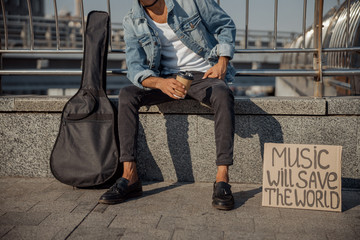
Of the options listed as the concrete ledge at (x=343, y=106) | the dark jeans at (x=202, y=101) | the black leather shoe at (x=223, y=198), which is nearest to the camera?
the black leather shoe at (x=223, y=198)

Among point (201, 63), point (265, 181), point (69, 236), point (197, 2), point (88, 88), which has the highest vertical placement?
point (197, 2)

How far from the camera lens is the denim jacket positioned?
3.24m

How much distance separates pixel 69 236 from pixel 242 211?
3.81 feet

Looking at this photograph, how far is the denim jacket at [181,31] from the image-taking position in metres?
3.24

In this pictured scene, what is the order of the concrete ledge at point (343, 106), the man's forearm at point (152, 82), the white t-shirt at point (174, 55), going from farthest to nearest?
the white t-shirt at point (174, 55), the concrete ledge at point (343, 106), the man's forearm at point (152, 82)

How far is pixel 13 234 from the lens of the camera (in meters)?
2.38

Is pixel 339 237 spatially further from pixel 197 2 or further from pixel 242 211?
pixel 197 2

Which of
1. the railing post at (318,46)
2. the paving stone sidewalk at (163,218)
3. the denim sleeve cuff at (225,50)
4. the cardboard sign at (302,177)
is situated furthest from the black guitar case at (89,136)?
the railing post at (318,46)

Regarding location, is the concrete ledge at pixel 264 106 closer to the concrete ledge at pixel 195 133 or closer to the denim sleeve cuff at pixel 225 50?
the concrete ledge at pixel 195 133

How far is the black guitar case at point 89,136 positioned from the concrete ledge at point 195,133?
0.29m

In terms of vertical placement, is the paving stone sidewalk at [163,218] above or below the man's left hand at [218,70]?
below

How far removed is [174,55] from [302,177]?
1442 millimetres

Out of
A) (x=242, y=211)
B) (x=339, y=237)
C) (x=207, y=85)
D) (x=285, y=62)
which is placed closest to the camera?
(x=339, y=237)

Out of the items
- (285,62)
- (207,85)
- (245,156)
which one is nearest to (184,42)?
(207,85)
